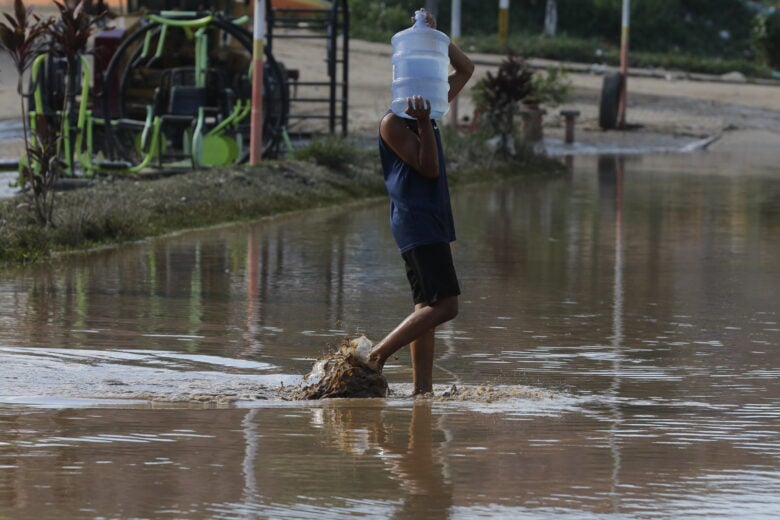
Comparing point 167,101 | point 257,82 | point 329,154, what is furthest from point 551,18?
point 257,82

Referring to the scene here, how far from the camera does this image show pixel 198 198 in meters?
17.4

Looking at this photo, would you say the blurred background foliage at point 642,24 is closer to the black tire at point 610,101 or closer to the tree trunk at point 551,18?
the tree trunk at point 551,18

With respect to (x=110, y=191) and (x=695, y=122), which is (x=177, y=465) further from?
(x=695, y=122)

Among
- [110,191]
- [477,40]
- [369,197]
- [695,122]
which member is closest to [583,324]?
[110,191]

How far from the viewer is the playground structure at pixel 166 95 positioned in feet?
66.5

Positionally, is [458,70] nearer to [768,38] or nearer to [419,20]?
[419,20]

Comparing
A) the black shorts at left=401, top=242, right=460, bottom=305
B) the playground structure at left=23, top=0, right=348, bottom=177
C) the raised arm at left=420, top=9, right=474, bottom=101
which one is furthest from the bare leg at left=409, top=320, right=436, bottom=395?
the playground structure at left=23, top=0, right=348, bottom=177

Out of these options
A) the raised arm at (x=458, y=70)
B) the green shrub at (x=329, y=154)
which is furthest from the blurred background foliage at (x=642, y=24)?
the raised arm at (x=458, y=70)

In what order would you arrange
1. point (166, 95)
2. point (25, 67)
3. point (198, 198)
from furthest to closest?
1. point (166, 95)
2. point (198, 198)
3. point (25, 67)

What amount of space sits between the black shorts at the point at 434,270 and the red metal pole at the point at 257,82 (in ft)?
39.3

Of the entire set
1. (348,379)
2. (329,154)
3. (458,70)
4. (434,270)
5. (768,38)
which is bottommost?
(329,154)

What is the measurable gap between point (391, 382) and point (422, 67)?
1680mm

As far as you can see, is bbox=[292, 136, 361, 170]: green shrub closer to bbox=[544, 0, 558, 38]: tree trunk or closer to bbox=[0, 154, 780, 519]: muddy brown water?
bbox=[0, 154, 780, 519]: muddy brown water

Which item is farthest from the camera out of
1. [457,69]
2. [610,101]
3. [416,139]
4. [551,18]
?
[551,18]
